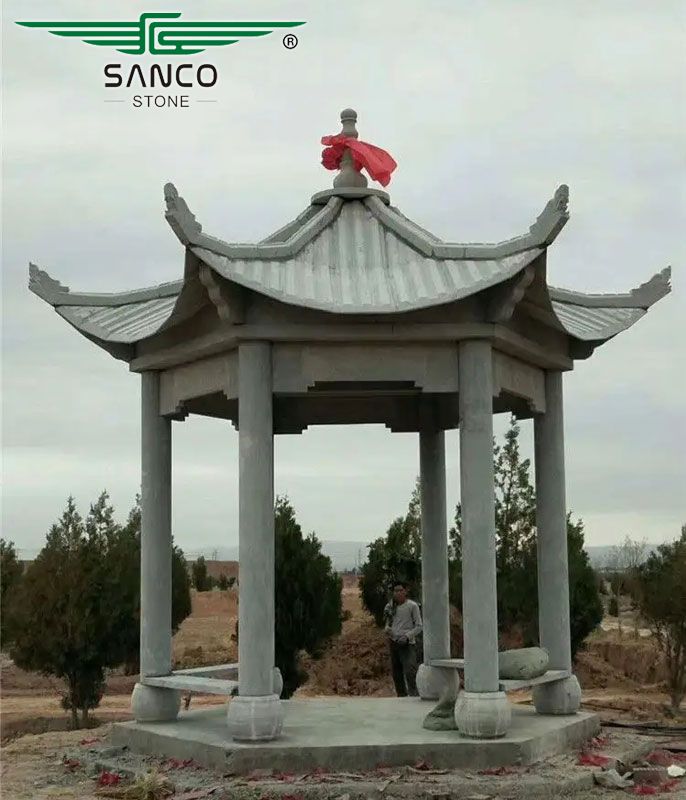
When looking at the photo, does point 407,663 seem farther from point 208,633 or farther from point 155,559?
Answer: point 208,633

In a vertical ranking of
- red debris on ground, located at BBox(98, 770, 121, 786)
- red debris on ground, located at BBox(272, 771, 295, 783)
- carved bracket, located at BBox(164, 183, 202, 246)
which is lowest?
red debris on ground, located at BBox(98, 770, 121, 786)

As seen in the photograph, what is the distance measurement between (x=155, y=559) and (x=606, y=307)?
608cm

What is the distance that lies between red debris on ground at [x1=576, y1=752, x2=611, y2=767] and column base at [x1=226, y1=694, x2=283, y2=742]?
2968mm

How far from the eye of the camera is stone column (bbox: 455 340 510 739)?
10.3 meters

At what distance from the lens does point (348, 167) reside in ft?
42.0

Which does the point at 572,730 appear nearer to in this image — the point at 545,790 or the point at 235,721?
the point at 545,790

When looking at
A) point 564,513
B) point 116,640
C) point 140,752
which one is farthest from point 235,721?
point 116,640

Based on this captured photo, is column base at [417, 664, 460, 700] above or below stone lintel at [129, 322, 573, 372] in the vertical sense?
below

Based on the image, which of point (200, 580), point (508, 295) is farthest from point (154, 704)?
point (200, 580)

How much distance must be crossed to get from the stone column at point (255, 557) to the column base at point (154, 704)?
189 centimetres

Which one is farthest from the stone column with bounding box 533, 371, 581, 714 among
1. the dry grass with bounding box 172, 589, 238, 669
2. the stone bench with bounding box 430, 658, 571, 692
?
the dry grass with bounding box 172, 589, 238, 669

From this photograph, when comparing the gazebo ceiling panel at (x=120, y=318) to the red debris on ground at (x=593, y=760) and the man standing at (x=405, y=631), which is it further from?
the red debris on ground at (x=593, y=760)

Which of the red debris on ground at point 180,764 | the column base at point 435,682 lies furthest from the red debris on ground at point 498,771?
the column base at point 435,682

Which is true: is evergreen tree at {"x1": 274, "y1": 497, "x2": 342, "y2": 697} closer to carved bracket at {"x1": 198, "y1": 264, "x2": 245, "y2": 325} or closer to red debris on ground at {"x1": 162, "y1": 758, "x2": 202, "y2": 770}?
red debris on ground at {"x1": 162, "y1": 758, "x2": 202, "y2": 770}
